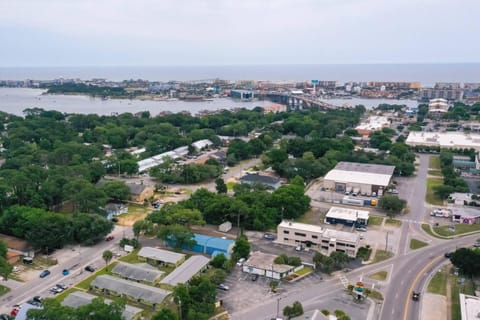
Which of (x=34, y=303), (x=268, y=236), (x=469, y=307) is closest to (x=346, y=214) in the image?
(x=268, y=236)

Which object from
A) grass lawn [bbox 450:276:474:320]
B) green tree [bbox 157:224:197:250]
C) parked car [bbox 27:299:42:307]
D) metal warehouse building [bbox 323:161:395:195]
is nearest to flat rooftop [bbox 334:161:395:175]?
metal warehouse building [bbox 323:161:395:195]

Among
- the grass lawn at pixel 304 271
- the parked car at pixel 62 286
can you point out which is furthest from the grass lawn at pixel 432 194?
the parked car at pixel 62 286

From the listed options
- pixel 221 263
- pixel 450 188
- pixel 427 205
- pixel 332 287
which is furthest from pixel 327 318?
pixel 450 188

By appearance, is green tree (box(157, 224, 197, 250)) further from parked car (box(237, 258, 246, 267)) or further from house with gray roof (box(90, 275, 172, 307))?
house with gray roof (box(90, 275, 172, 307))

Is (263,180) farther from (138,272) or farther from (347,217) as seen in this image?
(138,272)

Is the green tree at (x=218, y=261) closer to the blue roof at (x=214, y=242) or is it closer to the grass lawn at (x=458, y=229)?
the blue roof at (x=214, y=242)

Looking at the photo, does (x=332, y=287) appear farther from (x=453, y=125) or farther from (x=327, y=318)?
(x=453, y=125)
